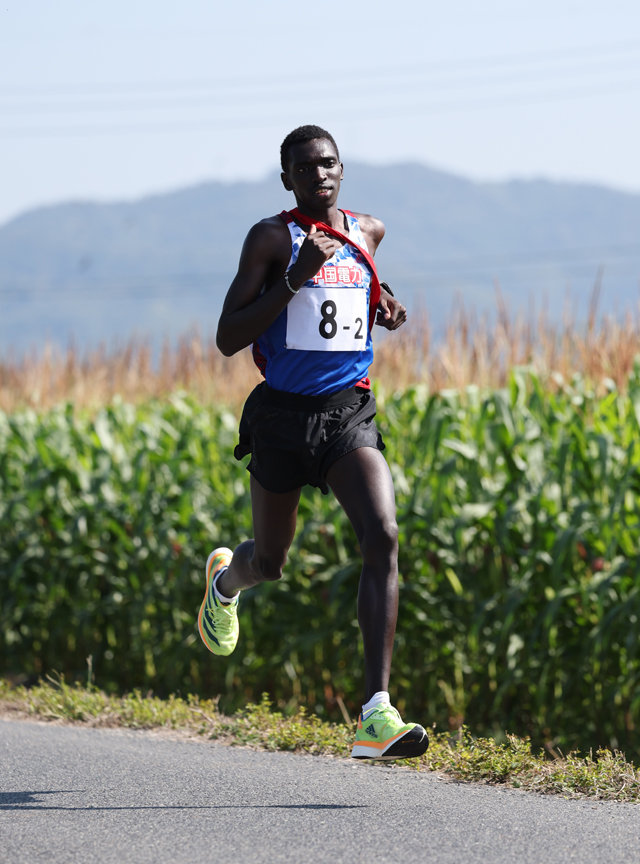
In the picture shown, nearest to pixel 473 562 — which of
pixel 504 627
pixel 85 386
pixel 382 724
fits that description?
pixel 504 627

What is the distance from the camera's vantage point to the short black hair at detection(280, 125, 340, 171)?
5496mm

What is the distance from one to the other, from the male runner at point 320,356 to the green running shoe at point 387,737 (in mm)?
111

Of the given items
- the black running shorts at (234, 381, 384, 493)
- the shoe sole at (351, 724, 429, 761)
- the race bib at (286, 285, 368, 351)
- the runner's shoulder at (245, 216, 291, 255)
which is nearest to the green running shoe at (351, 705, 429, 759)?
the shoe sole at (351, 724, 429, 761)

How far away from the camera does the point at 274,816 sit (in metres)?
4.97

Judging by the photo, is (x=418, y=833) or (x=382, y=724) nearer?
(x=418, y=833)

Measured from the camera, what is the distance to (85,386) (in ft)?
56.7

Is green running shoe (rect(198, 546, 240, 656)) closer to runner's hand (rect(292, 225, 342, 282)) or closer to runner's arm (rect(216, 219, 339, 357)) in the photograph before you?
runner's arm (rect(216, 219, 339, 357))

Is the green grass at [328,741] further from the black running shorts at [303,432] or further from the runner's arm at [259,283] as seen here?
the runner's arm at [259,283]

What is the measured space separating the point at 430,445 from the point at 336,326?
3853 mm

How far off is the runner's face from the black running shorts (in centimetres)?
80

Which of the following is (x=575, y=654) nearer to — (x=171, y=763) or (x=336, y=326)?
(x=171, y=763)

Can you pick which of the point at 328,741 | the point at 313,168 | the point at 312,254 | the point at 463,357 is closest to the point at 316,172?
the point at 313,168

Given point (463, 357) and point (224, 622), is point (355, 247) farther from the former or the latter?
point (463, 357)

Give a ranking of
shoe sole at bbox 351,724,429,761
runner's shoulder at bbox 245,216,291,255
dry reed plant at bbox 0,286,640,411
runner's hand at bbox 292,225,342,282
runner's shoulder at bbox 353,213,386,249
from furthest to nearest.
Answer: dry reed plant at bbox 0,286,640,411 → runner's shoulder at bbox 353,213,386,249 → runner's shoulder at bbox 245,216,291,255 → runner's hand at bbox 292,225,342,282 → shoe sole at bbox 351,724,429,761
